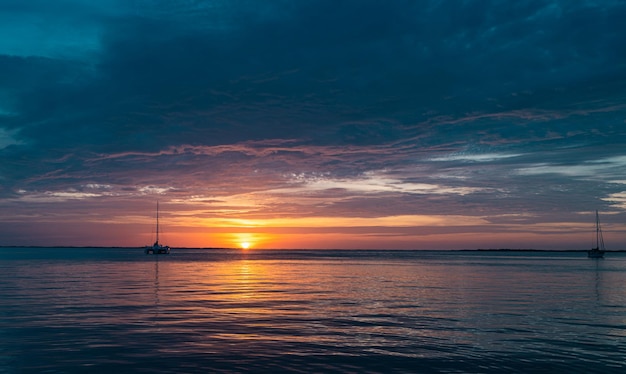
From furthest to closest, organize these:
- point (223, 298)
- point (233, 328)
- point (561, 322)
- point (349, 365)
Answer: point (223, 298) → point (561, 322) → point (233, 328) → point (349, 365)

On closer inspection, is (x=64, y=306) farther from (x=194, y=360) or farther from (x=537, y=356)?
(x=537, y=356)

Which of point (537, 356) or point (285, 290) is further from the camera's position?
point (285, 290)

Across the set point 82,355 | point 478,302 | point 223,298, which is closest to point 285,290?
Result: point 223,298

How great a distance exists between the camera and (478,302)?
136 ft

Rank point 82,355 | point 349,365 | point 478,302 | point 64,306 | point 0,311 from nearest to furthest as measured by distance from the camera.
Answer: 1. point 349,365
2. point 82,355
3. point 0,311
4. point 64,306
5. point 478,302

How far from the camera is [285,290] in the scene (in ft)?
172

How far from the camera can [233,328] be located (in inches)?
1121

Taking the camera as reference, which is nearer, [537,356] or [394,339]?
[537,356]

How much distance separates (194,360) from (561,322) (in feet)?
71.5

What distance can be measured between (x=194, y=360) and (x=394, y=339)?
967 cm

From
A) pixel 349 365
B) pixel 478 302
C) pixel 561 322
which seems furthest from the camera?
pixel 478 302

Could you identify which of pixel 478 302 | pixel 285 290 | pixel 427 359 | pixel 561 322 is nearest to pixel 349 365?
pixel 427 359

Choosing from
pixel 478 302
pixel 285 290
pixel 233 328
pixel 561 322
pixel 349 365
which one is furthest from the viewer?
pixel 285 290

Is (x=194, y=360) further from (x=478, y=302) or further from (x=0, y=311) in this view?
(x=478, y=302)
